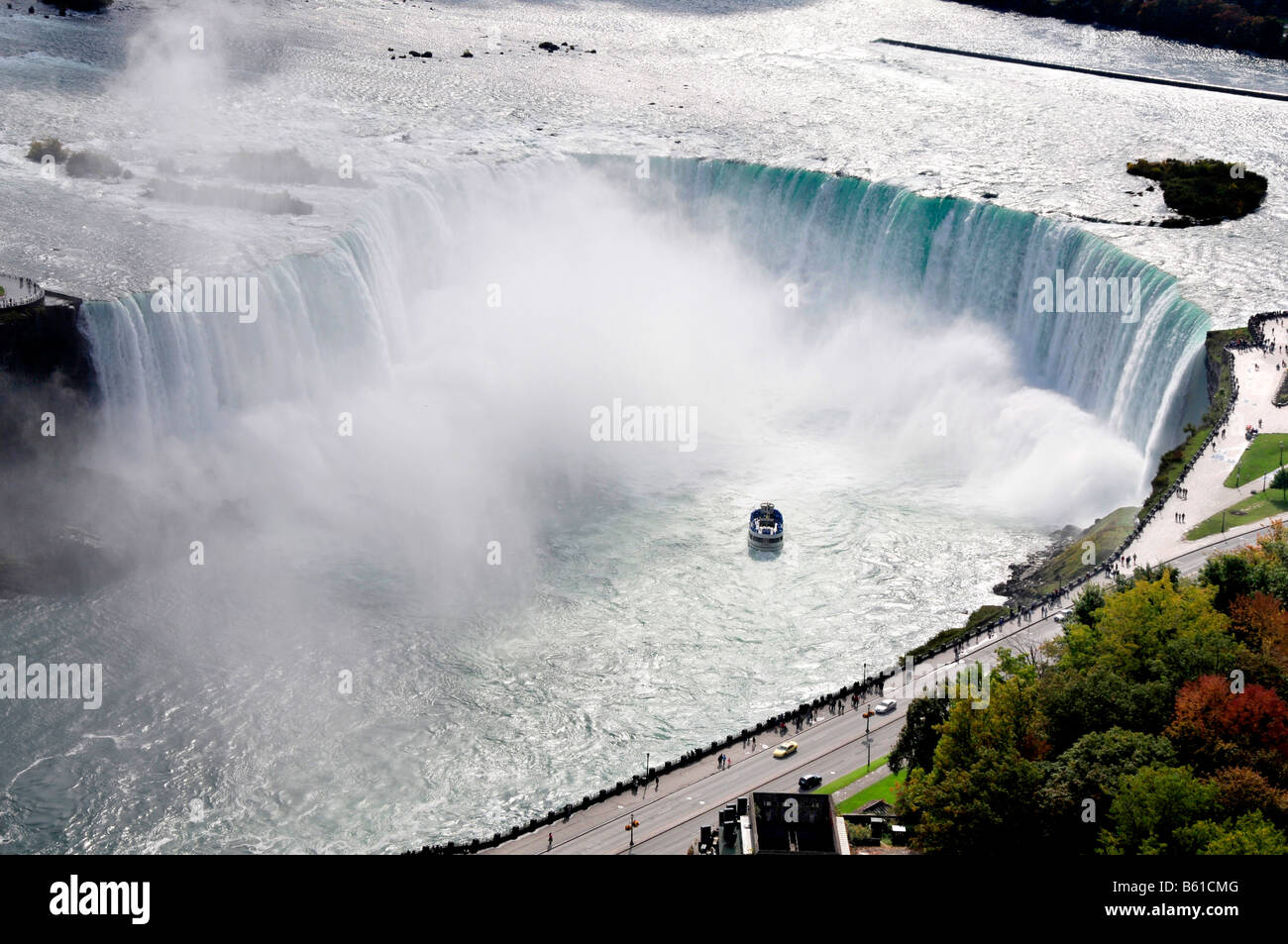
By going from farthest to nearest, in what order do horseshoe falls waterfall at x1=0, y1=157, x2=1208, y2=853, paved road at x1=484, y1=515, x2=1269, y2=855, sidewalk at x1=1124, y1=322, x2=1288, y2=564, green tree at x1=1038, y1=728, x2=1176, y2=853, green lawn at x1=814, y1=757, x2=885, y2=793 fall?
sidewalk at x1=1124, y1=322, x2=1288, y2=564 → horseshoe falls waterfall at x1=0, y1=157, x2=1208, y2=853 → green lawn at x1=814, y1=757, x2=885, y2=793 → paved road at x1=484, y1=515, x2=1269, y2=855 → green tree at x1=1038, y1=728, x2=1176, y2=853

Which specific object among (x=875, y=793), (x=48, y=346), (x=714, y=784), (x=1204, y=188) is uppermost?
(x=1204, y=188)

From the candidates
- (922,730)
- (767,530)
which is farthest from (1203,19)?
(922,730)

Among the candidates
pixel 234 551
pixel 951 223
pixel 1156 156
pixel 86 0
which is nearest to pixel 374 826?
pixel 234 551

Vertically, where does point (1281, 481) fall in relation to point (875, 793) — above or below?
above

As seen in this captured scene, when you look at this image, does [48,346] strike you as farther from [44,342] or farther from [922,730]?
[922,730]

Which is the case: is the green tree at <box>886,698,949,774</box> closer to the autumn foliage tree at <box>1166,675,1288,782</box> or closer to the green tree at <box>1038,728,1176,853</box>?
the green tree at <box>1038,728,1176,853</box>

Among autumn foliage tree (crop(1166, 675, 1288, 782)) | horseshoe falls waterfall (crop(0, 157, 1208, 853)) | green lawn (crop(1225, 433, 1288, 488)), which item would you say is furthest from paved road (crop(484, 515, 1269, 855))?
green lawn (crop(1225, 433, 1288, 488))

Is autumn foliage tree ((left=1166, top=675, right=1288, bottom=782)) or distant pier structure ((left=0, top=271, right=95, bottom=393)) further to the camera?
distant pier structure ((left=0, top=271, right=95, bottom=393))

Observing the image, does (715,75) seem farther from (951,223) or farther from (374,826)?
(374,826)
